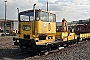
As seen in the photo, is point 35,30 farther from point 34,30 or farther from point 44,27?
point 44,27

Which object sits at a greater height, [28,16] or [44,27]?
[28,16]

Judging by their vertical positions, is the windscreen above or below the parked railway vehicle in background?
above

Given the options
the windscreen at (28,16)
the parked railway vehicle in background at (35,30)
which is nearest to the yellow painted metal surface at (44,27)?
the parked railway vehicle in background at (35,30)

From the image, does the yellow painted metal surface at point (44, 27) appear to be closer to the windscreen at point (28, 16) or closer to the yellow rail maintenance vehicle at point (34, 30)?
the yellow rail maintenance vehicle at point (34, 30)

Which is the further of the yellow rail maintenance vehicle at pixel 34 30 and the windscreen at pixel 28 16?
the windscreen at pixel 28 16

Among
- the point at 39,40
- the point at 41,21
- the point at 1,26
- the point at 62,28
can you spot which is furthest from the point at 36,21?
Result: the point at 1,26

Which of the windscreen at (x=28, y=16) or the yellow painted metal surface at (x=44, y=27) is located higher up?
the windscreen at (x=28, y=16)

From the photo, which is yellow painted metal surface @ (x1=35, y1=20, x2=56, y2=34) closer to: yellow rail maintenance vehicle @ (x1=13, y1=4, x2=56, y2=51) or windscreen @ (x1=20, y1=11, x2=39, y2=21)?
yellow rail maintenance vehicle @ (x1=13, y1=4, x2=56, y2=51)

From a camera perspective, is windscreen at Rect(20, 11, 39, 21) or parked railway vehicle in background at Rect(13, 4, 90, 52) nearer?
parked railway vehicle in background at Rect(13, 4, 90, 52)

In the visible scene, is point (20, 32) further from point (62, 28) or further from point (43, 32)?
point (62, 28)

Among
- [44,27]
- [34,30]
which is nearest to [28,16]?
[34,30]

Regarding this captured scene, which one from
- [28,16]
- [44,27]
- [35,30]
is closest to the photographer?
[35,30]

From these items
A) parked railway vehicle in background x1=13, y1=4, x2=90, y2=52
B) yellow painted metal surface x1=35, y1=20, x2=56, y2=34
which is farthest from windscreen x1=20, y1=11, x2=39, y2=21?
yellow painted metal surface x1=35, y1=20, x2=56, y2=34

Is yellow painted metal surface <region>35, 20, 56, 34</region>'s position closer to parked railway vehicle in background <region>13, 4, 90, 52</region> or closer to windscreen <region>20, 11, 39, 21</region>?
parked railway vehicle in background <region>13, 4, 90, 52</region>
